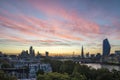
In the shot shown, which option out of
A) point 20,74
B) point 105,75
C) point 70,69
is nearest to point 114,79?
point 105,75

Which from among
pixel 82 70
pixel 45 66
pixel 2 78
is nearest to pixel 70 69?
pixel 82 70

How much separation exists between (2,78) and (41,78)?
12.9 feet

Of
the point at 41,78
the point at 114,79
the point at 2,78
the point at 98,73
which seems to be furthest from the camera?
the point at 98,73

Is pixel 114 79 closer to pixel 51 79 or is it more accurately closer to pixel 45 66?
pixel 51 79

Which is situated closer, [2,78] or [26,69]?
[2,78]

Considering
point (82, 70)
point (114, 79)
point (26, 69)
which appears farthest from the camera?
point (26, 69)

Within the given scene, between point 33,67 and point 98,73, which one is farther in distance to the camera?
point 33,67

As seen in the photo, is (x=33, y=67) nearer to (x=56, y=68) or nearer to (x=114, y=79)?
(x=56, y=68)

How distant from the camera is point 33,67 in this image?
46.8 m

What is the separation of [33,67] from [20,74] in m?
6.61

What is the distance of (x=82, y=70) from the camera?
3347 cm

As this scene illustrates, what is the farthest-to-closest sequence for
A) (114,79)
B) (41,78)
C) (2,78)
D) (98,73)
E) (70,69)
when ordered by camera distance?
(70,69) < (98,73) < (114,79) < (41,78) < (2,78)

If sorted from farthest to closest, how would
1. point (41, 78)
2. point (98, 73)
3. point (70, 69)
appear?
point (70, 69) → point (98, 73) → point (41, 78)

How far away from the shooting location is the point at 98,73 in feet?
98.1
